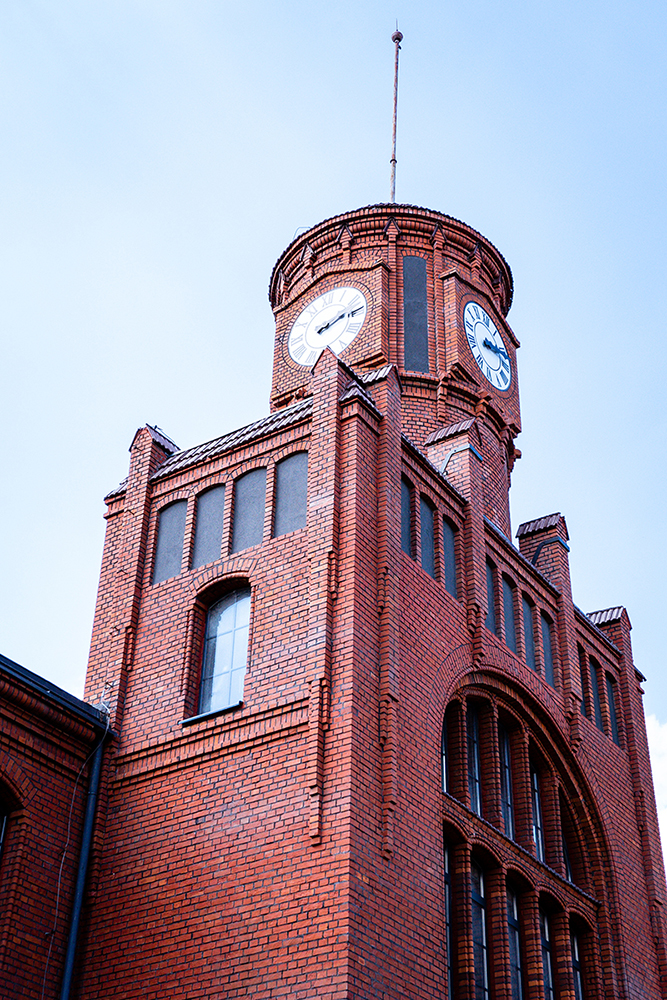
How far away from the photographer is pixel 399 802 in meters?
15.6

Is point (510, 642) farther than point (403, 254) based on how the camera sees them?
No

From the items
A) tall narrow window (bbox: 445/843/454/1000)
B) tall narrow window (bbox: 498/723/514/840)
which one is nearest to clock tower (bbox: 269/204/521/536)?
tall narrow window (bbox: 498/723/514/840)

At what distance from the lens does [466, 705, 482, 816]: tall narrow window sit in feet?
61.3

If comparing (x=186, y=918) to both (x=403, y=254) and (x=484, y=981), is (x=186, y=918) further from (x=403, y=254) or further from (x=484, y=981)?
(x=403, y=254)

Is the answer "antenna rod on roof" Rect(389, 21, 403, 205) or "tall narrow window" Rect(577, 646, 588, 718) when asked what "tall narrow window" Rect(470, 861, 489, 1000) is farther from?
"antenna rod on roof" Rect(389, 21, 403, 205)

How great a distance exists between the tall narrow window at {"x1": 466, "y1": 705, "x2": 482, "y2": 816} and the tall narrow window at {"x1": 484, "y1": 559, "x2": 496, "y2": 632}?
1377 mm

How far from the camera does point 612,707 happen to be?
2356 centimetres

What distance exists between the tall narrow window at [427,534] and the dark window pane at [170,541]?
3.63m

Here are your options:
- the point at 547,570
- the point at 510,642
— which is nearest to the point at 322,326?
the point at 547,570

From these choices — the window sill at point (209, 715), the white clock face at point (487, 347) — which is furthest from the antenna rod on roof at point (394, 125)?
the window sill at point (209, 715)

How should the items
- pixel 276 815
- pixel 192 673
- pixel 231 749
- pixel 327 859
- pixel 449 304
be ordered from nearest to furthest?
pixel 327 859 → pixel 276 815 → pixel 231 749 → pixel 192 673 → pixel 449 304

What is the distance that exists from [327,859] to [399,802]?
1390 mm

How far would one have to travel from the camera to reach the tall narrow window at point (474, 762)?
1867 centimetres

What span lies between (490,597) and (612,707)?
4.58 m
